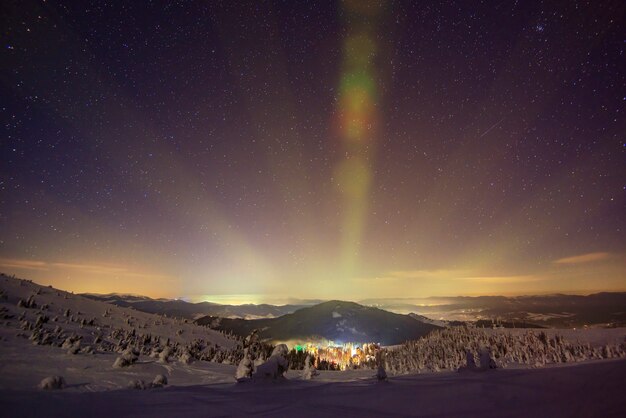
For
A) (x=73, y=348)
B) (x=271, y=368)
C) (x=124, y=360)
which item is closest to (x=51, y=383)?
(x=124, y=360)

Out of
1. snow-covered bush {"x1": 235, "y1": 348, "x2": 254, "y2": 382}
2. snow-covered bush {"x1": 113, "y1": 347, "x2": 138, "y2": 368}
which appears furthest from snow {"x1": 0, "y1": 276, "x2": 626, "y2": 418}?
snow-covered bush {"x1": 113, "y1": 347, "x2": 138, "y2": 368}

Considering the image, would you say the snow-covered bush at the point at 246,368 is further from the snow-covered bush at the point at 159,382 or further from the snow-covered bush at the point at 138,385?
the snow-covered bush at the point at 138,385

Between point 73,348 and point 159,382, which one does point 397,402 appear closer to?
point 159,382

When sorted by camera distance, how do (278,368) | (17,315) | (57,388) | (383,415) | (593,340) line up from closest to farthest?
(383,415) < (57,388) < (278,368) < (17,315) < (593,340)

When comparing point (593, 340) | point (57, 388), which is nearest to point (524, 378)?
point (57, 388)

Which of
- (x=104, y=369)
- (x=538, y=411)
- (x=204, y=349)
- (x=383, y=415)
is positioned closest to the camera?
(x=538, y=411)

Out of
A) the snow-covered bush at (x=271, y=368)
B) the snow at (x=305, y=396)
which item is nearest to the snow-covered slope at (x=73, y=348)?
the snow at (x=305, y=396)

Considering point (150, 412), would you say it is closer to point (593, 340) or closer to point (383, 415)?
point (383, 415)

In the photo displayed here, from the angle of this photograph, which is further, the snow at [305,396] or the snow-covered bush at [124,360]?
the snow-covered bush at [124,360]
